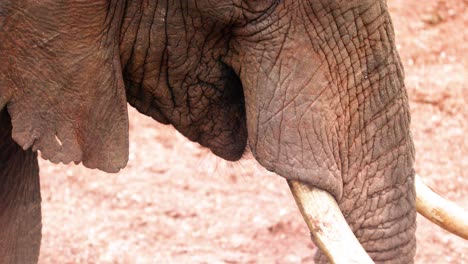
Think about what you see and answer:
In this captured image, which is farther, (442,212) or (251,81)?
(442,212)

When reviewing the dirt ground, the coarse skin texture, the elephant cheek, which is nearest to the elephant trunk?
the elephant cheek

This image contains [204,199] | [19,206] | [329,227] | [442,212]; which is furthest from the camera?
[204,199]

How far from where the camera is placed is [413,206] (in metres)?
2.98

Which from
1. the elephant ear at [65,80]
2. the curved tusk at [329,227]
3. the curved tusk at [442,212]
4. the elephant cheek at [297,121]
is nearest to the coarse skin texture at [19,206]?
the elephant ear at [65,80]

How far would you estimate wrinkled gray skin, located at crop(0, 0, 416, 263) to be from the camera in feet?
8.93

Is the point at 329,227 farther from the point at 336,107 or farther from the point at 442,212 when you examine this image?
the point at 442,212

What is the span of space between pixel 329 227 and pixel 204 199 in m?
2.77

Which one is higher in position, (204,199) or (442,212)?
(442,212)

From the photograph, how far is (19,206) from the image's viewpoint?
12.0ft

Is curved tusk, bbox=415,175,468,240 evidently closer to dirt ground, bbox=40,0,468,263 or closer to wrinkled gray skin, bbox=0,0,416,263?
wrinkled gray skin, bbox=0,0,416,263

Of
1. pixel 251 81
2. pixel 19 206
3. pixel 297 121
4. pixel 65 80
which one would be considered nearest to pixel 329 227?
pixel 297 121

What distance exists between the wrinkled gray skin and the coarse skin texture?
701 millimetres

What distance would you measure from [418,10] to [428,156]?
1292 mm

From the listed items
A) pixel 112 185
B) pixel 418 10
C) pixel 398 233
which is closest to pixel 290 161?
pixel 398 233
